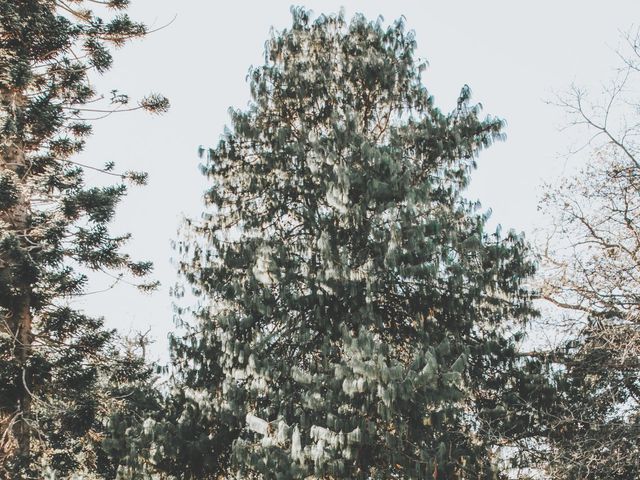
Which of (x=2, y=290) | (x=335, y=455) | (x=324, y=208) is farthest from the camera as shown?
(x=324, y=208)

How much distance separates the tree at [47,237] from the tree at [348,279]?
1.55m

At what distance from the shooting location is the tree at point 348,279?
25.2ft

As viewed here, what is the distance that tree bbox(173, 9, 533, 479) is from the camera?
7.67 meters

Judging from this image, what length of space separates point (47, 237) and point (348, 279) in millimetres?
4780

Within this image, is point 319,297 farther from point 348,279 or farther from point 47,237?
point 47,237

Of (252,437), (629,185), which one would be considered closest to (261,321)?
(252,437)

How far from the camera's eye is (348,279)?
335 inches

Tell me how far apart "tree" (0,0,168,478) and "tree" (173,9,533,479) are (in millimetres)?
1552

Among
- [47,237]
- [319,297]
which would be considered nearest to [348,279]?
[319,297]

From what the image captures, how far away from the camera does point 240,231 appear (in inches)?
403

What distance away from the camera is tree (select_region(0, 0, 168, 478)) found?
27.7 ft

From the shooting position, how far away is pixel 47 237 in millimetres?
9047

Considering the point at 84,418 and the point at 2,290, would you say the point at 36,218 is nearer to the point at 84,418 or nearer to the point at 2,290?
the point at 2,290

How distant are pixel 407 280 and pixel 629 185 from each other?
171 inches
